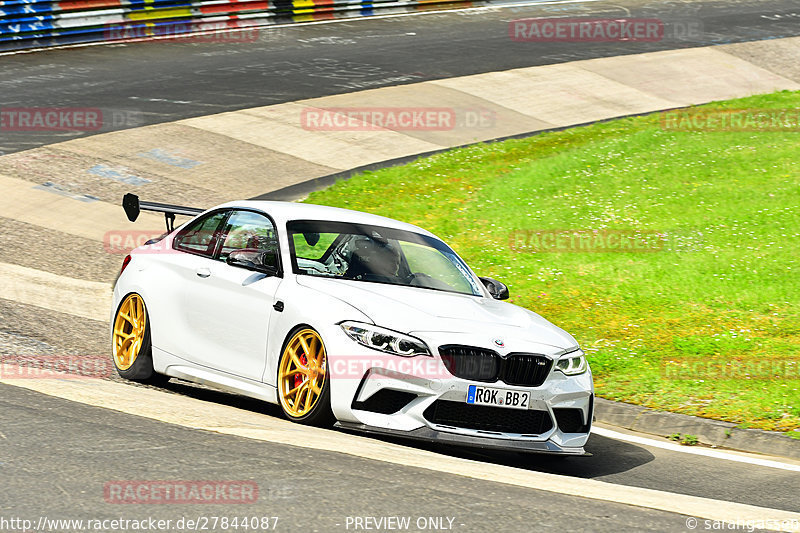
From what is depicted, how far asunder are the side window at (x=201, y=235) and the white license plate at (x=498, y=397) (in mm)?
2653

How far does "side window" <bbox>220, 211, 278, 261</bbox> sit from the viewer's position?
8.43m

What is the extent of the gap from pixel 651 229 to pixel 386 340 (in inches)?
340

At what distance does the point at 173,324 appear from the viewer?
848 centimetres

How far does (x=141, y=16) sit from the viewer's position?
25578 millimetres

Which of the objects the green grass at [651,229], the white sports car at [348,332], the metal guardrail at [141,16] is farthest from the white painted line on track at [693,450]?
the metal guardrail at [141,16]

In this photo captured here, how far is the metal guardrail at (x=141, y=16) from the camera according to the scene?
23578 mm

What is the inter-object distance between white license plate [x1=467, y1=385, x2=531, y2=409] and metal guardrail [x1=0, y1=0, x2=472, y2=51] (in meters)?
19.0
